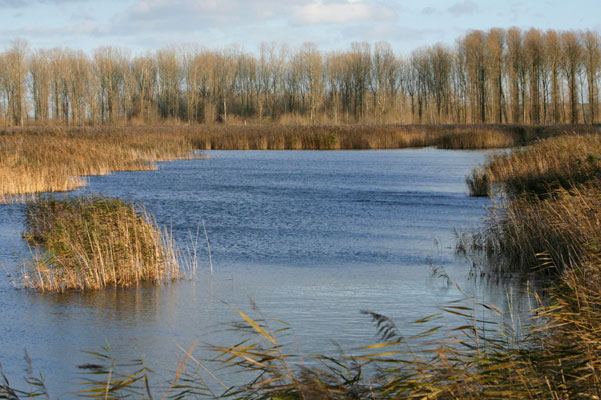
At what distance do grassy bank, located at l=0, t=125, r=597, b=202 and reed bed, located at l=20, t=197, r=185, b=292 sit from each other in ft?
21.4

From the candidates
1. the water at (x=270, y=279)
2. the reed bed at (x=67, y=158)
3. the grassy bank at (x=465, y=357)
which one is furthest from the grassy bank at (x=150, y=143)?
the grassy bank at (x=465, y=357)

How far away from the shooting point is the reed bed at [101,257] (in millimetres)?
7055

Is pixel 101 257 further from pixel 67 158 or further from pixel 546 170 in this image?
pixel 67 158

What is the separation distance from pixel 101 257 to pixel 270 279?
72.8 inches

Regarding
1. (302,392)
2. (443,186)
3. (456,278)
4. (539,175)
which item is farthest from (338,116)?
(302,392)

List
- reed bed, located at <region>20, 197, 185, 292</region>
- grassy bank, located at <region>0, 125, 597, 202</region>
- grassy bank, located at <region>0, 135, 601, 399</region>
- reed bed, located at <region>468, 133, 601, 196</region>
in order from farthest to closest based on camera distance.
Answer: grassy bank, located at <region>0, 125, 597, 202</region>, reed bed, located at <region>468, 133, 601, 196</region>, reed bed, located at <region>20, 197, 185, 292</region>, grassy bank, located at <region>0, 135, 601, 399</region>

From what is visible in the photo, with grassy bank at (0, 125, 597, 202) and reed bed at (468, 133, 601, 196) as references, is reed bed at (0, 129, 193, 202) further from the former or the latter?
reed bed at (468, 133, 601, 196)

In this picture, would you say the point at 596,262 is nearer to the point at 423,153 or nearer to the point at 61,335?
the point at 61,335

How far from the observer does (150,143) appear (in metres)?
28.5

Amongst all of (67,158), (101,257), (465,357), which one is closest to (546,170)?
(101,257)

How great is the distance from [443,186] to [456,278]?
10398mm

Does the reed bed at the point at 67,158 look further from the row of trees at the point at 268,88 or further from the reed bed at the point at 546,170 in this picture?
the row of trees at the point at 268,88

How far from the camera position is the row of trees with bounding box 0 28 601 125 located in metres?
55.9

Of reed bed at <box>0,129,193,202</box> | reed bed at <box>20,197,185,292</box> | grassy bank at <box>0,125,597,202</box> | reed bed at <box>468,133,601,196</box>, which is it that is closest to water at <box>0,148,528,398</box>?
reed bed at <box>20,197,185,292</box>
